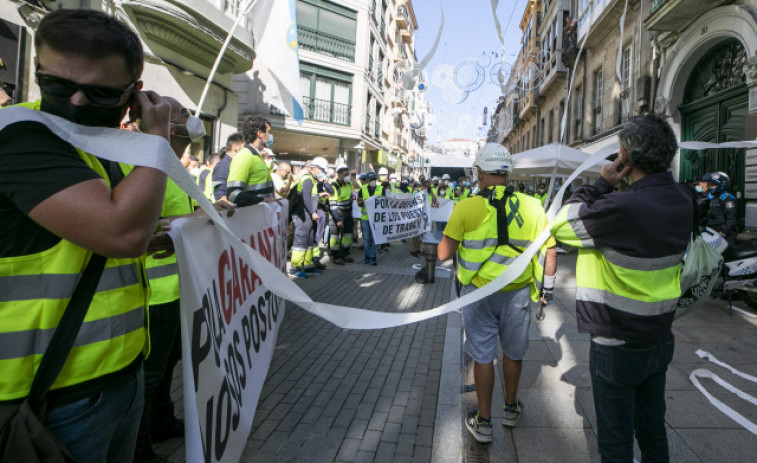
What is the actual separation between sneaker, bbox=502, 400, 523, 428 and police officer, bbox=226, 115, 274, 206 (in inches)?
108

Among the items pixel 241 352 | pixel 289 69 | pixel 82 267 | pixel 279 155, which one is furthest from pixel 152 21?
pixel 279 155

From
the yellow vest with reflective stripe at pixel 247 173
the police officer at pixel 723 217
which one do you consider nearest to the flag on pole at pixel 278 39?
the yellow vest with reflective stripe at pixel 247 173

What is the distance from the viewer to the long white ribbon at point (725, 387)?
3166 millimetres

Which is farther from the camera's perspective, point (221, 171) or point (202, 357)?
point (221, 171)

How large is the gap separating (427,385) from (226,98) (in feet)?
44.4

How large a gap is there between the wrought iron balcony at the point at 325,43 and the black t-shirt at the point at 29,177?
74.3ft

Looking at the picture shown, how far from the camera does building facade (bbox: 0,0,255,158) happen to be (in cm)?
739

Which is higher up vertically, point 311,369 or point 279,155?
point 279,155

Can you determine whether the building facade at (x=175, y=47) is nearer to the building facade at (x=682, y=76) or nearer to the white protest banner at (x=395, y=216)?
the white protest banner at (x=395, y=216)

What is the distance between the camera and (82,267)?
116 centimetres

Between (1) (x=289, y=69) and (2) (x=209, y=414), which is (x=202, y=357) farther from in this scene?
(1) (x=289, y=69)

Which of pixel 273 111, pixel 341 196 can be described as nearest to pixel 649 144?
pixel 341 196

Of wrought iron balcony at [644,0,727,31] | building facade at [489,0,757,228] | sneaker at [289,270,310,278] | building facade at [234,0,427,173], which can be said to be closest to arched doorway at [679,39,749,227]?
building facade at [489,0,757,228]

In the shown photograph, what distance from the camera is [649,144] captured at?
2039mm
